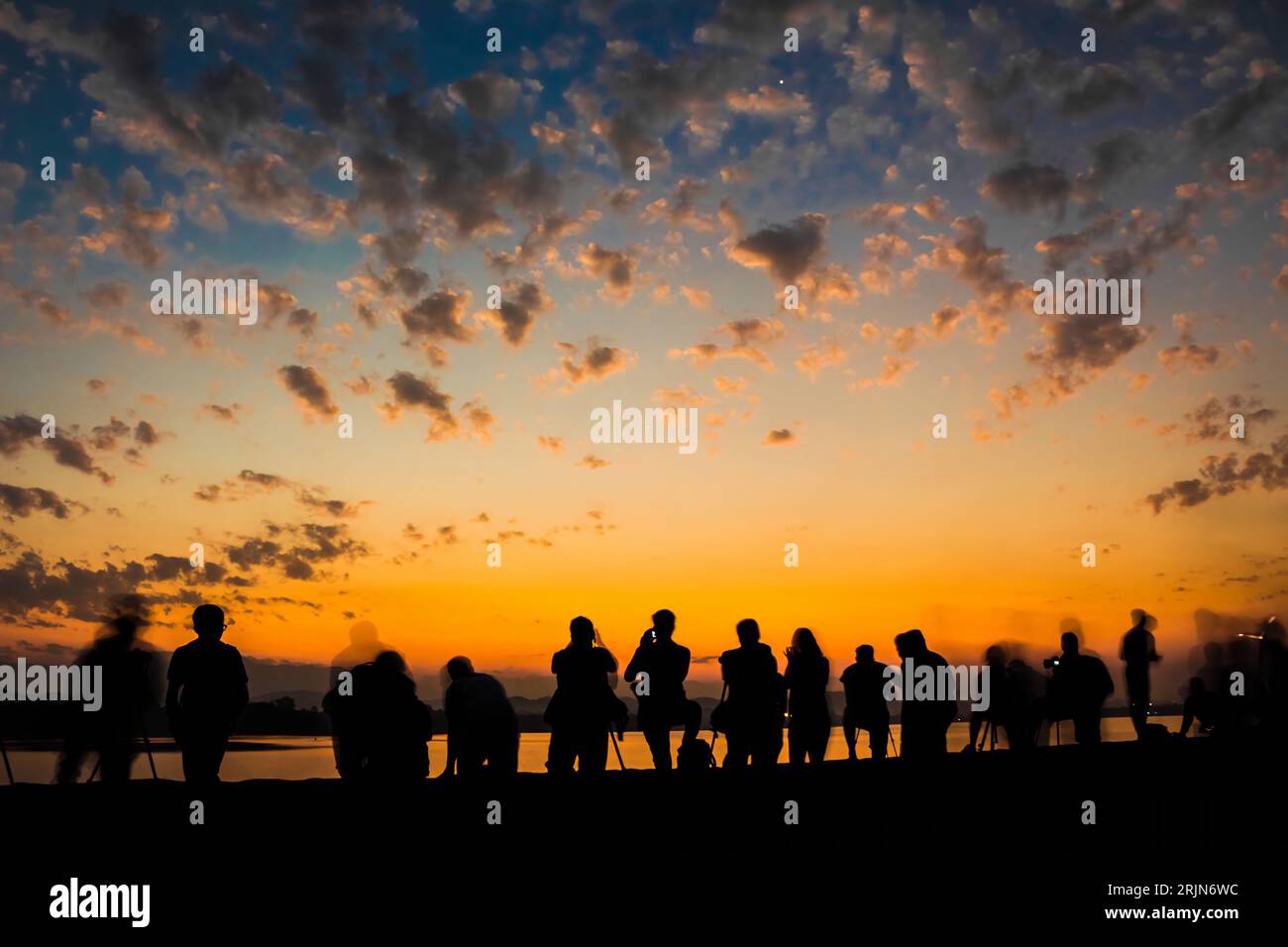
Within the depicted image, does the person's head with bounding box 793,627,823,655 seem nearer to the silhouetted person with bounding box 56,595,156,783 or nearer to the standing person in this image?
the standing person

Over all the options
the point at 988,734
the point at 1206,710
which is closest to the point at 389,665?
the point at 988,734

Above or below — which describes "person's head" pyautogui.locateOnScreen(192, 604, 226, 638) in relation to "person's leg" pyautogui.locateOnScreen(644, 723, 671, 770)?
above

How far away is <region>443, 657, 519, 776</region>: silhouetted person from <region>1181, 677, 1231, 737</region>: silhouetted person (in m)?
12.1

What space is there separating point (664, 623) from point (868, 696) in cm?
400

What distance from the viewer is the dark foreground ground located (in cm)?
649

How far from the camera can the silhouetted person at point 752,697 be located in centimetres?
1248

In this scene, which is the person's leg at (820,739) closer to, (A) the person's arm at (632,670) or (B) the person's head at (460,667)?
(A) the person's arm at (632,670)

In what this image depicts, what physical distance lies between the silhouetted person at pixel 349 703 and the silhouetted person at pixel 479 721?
93cm

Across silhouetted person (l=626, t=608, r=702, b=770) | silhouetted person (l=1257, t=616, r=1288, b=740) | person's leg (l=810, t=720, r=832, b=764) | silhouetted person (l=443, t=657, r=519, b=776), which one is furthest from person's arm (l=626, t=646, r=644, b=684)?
silhouetted person (l=1257, t=616, r=1288, b=740)

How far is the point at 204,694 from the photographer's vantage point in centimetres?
1003

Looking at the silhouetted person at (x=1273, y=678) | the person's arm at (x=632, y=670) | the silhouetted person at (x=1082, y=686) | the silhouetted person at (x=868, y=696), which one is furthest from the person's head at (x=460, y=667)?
the silhouetted person at (x=1273, y=678)
